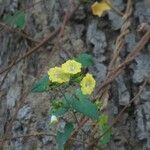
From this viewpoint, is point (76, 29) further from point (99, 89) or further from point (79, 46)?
point (99, 89)

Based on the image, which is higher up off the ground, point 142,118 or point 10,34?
point 10,34

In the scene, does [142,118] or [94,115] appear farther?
[142,118]

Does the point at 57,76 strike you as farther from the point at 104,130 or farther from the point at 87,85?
the point at 104,130

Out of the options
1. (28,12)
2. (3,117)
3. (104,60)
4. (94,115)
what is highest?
(28,12)

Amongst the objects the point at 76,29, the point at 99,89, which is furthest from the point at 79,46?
the point at 99,89

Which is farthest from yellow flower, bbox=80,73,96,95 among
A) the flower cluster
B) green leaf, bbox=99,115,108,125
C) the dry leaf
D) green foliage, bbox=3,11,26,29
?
green foliage, bbox=3,11,26,29

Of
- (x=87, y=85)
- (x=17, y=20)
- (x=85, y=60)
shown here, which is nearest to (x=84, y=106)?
(x=87, y=85)
